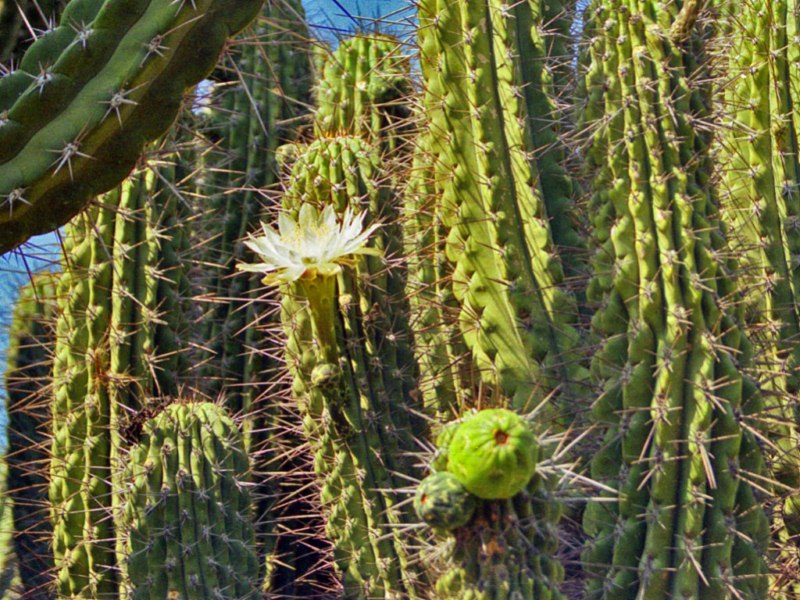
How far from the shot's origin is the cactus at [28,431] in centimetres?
322

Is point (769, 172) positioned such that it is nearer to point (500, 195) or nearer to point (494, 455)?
point (500, 195)

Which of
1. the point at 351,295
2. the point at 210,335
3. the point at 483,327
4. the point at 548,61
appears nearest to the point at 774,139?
the point at 548,61

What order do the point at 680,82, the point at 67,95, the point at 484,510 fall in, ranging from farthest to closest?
the point at 680,82 → the point at 67,95 → the point at 484,510

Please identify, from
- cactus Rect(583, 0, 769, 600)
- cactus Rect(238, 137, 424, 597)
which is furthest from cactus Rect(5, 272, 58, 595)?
cactus Rect(583, 0, 769, 600)

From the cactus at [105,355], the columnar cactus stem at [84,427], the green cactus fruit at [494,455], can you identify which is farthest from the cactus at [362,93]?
the green cactus fruit at [494,455]

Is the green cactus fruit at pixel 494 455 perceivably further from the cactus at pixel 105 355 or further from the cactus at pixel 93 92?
A: the cactus at pixel 105 355

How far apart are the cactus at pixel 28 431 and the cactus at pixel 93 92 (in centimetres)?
105

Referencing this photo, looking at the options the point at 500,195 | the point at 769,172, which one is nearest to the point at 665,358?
the point at 500,195

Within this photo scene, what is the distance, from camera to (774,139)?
9.97ft

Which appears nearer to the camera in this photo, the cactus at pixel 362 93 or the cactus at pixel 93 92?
the cactus at pixel 93 92

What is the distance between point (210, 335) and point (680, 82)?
167 centimetres

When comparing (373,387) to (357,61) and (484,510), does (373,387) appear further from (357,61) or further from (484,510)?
(357,61)

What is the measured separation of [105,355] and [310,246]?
0.76m

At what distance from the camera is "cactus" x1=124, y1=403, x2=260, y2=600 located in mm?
2545
